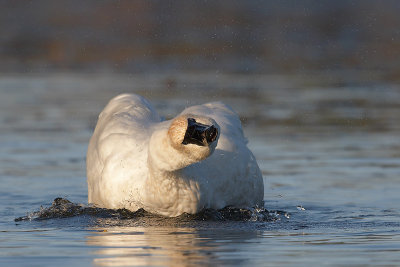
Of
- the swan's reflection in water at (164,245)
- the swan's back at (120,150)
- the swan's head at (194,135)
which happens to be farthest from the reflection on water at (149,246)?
the swan's head at (194,135)

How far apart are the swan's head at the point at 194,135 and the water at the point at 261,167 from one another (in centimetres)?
72

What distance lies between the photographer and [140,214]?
935cm

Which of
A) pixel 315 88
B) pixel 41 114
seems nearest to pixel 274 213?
pixel 41 114

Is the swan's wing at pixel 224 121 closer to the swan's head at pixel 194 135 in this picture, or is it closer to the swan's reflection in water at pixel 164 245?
the swan's reflection in water at pixel 164 245

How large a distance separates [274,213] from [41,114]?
7883 mm

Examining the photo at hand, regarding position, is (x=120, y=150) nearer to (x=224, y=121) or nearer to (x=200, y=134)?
(x=224, y=121)

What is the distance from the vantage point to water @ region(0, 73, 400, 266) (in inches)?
311

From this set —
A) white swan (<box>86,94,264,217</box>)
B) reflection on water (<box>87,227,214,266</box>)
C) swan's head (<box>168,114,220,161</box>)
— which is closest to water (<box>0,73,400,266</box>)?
reflection on water (<box>87,227,214,266</box>)

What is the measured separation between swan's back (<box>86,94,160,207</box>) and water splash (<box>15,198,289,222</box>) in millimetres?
113

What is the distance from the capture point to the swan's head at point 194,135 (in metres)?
7.99

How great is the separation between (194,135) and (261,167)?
4.51 metres

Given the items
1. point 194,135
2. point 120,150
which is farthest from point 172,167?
point 120,150

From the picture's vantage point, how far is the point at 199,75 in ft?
74.3

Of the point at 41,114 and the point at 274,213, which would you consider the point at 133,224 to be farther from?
the point at 41,114
